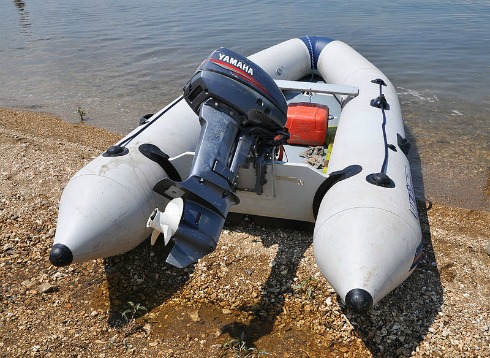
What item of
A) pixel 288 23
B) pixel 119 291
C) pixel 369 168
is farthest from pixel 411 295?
pixel 288 23

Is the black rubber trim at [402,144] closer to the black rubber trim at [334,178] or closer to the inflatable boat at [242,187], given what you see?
the inflatable boat at [242,187]

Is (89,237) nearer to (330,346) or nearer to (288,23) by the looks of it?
(330,346)

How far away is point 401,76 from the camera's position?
8664mm

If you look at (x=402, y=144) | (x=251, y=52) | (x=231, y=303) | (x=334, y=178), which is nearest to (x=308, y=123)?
(x=402, y=144)

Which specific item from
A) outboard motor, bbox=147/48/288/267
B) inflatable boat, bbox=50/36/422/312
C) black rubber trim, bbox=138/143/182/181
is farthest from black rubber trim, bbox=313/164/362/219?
black rubber trim, bbox=138/143/182/181

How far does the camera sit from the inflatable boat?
2.28 m

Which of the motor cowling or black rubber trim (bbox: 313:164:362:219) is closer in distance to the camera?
the motor cowling

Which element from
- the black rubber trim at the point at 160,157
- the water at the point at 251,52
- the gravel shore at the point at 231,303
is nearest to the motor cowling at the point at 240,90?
the black rubber trim at the point at 160,157

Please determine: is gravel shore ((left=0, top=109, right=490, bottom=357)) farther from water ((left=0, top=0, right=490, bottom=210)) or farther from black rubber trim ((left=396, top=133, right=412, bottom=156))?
water ((left=0, top=0, right=490, bottom=210))

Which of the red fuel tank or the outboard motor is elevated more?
the outboard motor

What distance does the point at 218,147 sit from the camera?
8.46 feet

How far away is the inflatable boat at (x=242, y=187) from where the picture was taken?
2.28 meters

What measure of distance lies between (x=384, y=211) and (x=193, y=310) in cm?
129

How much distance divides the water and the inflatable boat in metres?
2.10
